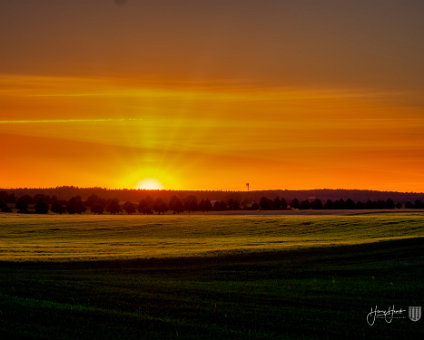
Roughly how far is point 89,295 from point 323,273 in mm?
12235

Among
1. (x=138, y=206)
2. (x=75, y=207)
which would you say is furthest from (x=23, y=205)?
(x=138, y=206)

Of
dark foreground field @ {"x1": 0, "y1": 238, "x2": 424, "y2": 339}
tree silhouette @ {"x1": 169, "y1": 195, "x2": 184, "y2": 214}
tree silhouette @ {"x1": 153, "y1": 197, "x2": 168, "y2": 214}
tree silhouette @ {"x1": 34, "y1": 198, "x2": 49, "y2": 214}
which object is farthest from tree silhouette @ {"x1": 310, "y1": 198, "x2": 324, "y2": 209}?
dark foreground field @ {"x1": 0, "y1": 238, "x2": 424, "y2": 339}

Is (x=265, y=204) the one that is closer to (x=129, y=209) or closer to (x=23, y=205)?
(x=129, y=209)

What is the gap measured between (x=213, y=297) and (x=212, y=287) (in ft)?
8.67

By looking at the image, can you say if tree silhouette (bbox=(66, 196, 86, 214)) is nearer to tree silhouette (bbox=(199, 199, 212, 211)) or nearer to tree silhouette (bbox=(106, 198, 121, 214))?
tree silhouette (bbox=(106, 198, 121, 214))

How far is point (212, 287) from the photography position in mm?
27844

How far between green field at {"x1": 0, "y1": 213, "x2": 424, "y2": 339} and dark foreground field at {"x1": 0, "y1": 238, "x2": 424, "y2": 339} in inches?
1.5

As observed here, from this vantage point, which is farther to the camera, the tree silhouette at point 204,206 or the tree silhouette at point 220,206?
the tree silhouette at point 220,206

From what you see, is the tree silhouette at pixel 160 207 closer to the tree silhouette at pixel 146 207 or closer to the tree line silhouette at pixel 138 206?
the tree line silhouette at pixel 138 206

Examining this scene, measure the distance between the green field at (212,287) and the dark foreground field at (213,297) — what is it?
37 mm

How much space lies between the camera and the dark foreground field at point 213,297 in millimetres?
19766

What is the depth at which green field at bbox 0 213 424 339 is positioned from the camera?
2000cm

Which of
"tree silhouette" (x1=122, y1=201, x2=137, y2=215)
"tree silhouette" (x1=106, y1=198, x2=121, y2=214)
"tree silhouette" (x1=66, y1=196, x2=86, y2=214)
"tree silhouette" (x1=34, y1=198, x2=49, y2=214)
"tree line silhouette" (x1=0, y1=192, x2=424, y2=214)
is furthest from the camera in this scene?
"tree silhouette" (x1=106, y1=198, x2=121, y2=214)

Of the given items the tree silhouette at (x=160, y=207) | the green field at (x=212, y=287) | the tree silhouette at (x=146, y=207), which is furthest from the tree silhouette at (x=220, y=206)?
the green field at (x=212, y=287)
